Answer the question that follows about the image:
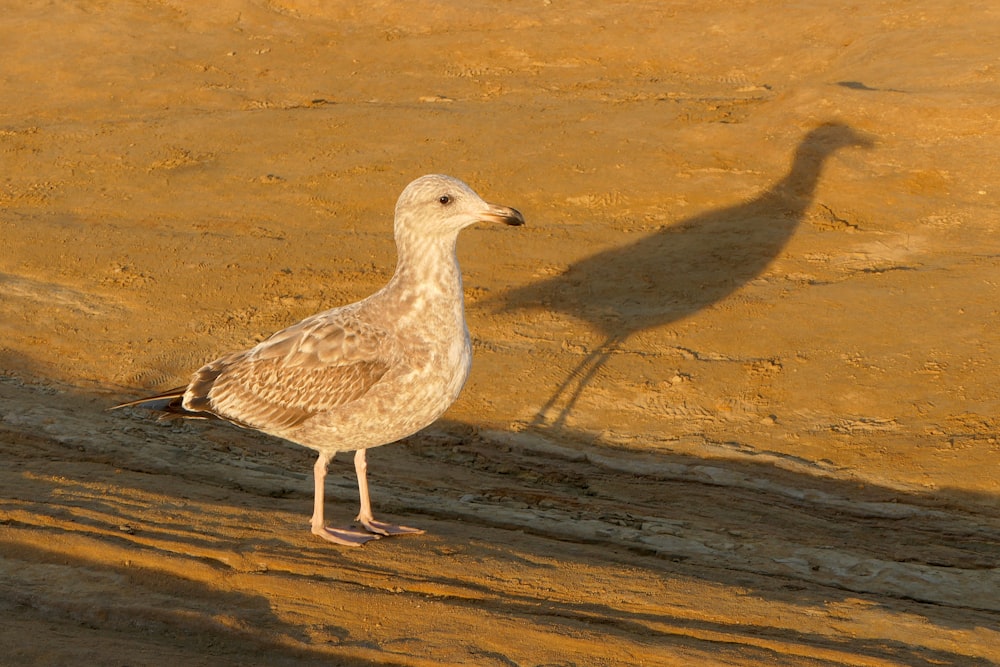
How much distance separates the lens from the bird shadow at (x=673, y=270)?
35.8 feet

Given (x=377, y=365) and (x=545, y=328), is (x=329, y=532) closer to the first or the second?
(x=377, y=365)

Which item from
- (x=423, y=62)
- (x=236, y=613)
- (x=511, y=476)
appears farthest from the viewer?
(x=423, y=62)

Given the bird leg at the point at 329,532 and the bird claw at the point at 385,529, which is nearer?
the bird leg at the point at 329,532

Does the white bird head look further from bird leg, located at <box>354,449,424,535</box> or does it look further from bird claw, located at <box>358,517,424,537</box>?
bird claw, located at <box>358,517,424,537</box>

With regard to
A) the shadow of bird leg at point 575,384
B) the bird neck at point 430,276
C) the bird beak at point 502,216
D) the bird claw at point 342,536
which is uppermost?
the bird beak at point 502,216

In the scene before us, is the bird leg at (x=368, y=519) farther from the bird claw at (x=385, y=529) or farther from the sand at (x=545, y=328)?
the sand at (x=545, y=328)

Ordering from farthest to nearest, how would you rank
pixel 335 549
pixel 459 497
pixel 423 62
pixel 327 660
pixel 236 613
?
pixel 423 62, pixel 459 497, pixel 335 549, pixel 236 613, pixel 327 660

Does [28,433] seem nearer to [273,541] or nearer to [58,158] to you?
[273,541]

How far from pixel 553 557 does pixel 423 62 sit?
12455 millimetres

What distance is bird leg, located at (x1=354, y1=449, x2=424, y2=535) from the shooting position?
7.03 m

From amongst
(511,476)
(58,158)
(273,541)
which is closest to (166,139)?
(58,158)

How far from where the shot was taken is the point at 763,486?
28.1 feet

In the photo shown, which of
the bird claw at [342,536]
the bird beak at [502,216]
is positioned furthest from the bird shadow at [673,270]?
the bird claw at [342,536]

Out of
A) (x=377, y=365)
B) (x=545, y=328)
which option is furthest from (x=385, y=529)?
(x=545, y=328)
